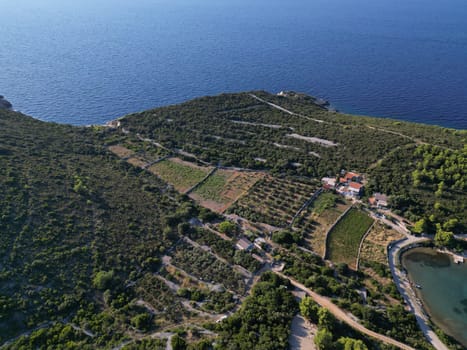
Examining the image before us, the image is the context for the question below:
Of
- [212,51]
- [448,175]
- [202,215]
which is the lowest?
[202,215]

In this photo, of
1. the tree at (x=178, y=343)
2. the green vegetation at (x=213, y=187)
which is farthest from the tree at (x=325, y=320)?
Answer: the green vegetation at (x=213, y=187)

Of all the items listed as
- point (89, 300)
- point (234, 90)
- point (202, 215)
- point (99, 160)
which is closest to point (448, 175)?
point (202, 215)

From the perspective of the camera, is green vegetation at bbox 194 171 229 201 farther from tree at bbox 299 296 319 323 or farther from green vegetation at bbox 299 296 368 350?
green vegetation at bbox 299 296 368 350

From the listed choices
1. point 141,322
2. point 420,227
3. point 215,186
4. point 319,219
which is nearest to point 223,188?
point 215,186

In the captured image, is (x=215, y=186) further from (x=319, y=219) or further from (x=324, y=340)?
(x=324, y=340)

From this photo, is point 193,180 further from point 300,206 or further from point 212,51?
point 212,51

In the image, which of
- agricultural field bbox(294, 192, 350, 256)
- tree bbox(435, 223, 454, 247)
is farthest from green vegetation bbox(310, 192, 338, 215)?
tree bbox(435, 223, 454, 247)

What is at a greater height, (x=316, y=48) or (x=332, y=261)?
(x=316, y=48)
